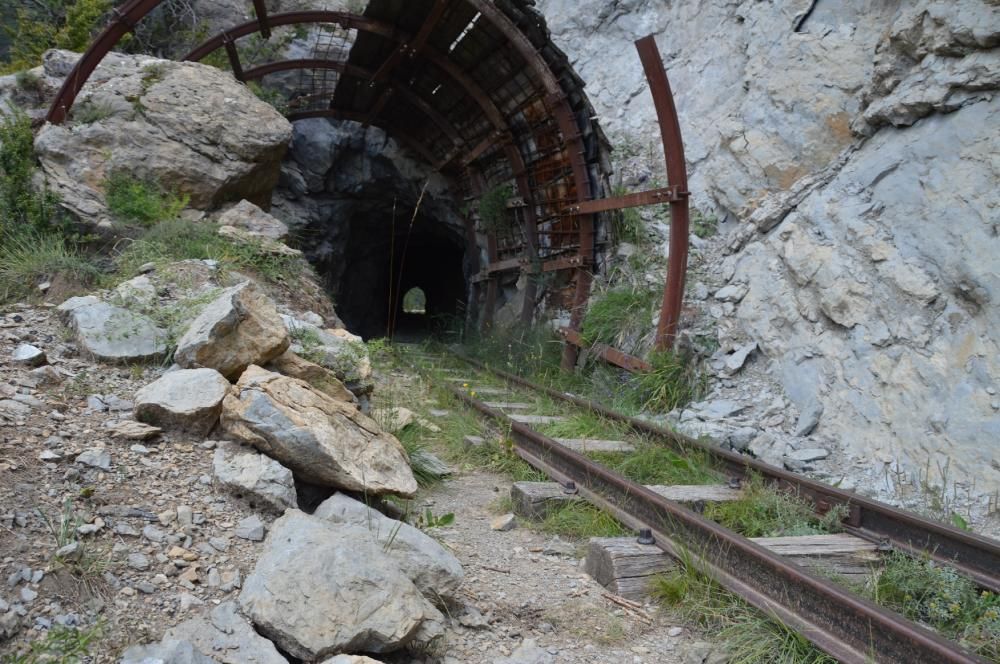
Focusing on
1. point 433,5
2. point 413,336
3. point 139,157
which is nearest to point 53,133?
point 139,157

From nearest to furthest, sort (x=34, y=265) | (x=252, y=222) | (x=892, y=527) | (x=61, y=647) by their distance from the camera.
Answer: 1. (x=61, y=647)
2. (x=892, y=527)
3. (x=34, y=265)
4. (x=252, y=222)

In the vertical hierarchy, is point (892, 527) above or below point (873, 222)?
below

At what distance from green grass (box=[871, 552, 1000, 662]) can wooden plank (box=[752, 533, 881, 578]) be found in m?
0.10

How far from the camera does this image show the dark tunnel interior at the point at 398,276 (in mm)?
15180

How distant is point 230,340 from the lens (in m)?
3.47

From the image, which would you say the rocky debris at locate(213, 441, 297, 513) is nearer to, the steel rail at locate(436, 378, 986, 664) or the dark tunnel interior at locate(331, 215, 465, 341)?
Result: the steel rail at locate(436, 378, 986, 664)

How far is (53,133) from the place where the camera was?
22.0ft

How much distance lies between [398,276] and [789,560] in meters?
16.4

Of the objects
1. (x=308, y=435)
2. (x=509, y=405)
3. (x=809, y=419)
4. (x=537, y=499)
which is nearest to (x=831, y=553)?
(x=537, y=499)

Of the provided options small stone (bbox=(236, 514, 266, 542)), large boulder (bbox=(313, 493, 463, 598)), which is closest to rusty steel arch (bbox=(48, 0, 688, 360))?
large boulder (bbox=(313, 493, 463, 598))

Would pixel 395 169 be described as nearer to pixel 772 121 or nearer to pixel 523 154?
pixel 523 154

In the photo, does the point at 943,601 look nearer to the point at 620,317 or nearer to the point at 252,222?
the point at 620,317

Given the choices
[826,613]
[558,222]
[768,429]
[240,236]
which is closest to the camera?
[826,613]

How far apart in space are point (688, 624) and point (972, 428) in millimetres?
2545
